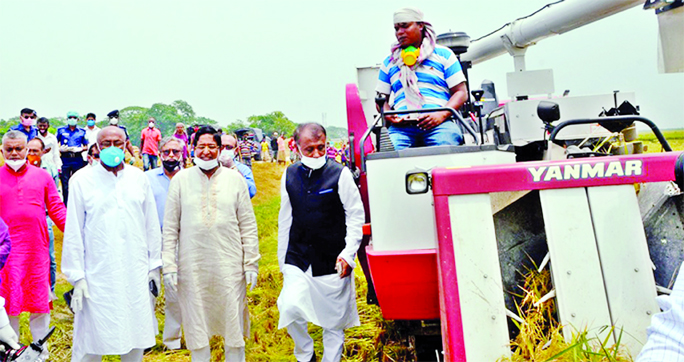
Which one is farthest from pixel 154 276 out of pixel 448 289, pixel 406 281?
pixel 448 289

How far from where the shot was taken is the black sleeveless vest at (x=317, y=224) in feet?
14.0

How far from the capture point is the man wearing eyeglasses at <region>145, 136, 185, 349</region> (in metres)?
5.04

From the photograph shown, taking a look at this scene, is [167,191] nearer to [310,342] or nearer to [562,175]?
[310,342]

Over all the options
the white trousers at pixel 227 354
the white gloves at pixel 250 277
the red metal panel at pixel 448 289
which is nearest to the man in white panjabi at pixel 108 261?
the white trousers at pixel 227 354

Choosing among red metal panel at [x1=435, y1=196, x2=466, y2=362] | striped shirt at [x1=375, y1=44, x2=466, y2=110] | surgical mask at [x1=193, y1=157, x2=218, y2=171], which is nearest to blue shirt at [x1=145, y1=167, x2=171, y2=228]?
surgical mask at [x1=193, y1=157, x2=218, y2=171]

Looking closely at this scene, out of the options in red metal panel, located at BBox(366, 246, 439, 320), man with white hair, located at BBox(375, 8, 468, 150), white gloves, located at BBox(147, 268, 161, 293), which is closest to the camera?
red metal panel, located at BBox(366, 246, 439, 320)

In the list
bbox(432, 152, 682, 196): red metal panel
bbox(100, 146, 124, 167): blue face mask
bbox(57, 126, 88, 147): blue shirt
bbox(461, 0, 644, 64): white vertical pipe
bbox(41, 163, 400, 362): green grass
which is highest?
bbox(461, 0, 644, 64): white vertical pipe

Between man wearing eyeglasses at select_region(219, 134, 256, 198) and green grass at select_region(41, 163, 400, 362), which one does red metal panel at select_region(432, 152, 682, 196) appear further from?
man wearing eyeglasses at select_region(219, 134, 256, 198)

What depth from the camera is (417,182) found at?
282cm

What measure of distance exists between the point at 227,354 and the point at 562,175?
2.91m

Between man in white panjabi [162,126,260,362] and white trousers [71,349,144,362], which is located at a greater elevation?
man in white panjabi [162,126,260,362]

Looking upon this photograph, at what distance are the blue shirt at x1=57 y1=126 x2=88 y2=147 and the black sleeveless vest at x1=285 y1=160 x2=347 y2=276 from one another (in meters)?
8.10

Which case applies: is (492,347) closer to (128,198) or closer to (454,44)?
(128,198)

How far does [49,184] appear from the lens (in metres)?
5.20
